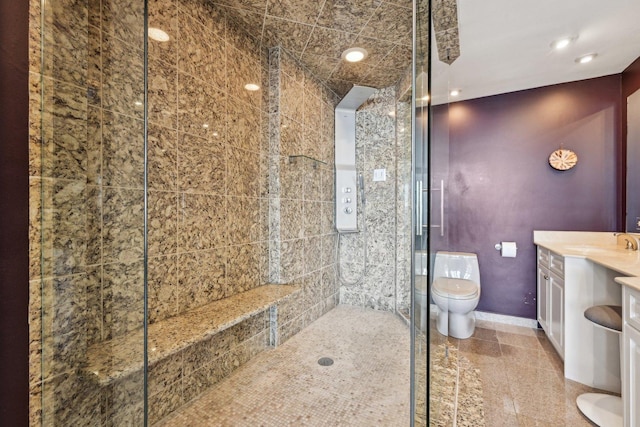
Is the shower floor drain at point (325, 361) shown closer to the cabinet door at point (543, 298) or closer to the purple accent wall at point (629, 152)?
the cabinet door at point (543, 298)

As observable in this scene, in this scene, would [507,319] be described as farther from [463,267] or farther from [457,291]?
→ [457,291]

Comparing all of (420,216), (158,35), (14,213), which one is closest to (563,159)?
(420,216)

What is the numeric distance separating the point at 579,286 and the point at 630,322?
74 centimetres

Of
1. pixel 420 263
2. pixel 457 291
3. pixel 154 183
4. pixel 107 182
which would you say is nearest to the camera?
pixel 420 263

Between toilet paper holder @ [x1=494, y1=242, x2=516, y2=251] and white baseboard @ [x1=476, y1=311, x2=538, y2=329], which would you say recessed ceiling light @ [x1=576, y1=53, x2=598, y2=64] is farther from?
white baseboard @ [x1=476, y1=311, x2=538, y2=329]

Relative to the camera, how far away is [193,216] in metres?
1.58

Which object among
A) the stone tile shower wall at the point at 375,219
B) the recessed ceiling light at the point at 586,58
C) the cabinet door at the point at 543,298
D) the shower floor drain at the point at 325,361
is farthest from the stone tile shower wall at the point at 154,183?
the recessed ceiling light at the point at 586,58

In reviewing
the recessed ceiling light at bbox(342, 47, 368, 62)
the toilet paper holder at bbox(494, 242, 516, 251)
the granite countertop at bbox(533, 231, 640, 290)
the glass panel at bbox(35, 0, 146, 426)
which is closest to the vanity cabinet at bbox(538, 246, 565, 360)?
the granite countertop at bbox(533, 231, 640, 290)

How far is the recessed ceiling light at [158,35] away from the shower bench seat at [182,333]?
1.39 meters

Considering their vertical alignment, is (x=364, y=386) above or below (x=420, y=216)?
below

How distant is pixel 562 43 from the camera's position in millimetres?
2080

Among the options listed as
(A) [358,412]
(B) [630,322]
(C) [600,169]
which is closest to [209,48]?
(A) [358,412]

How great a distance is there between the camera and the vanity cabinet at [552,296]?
81.3 inches

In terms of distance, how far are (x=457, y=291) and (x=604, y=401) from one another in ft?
3.31
